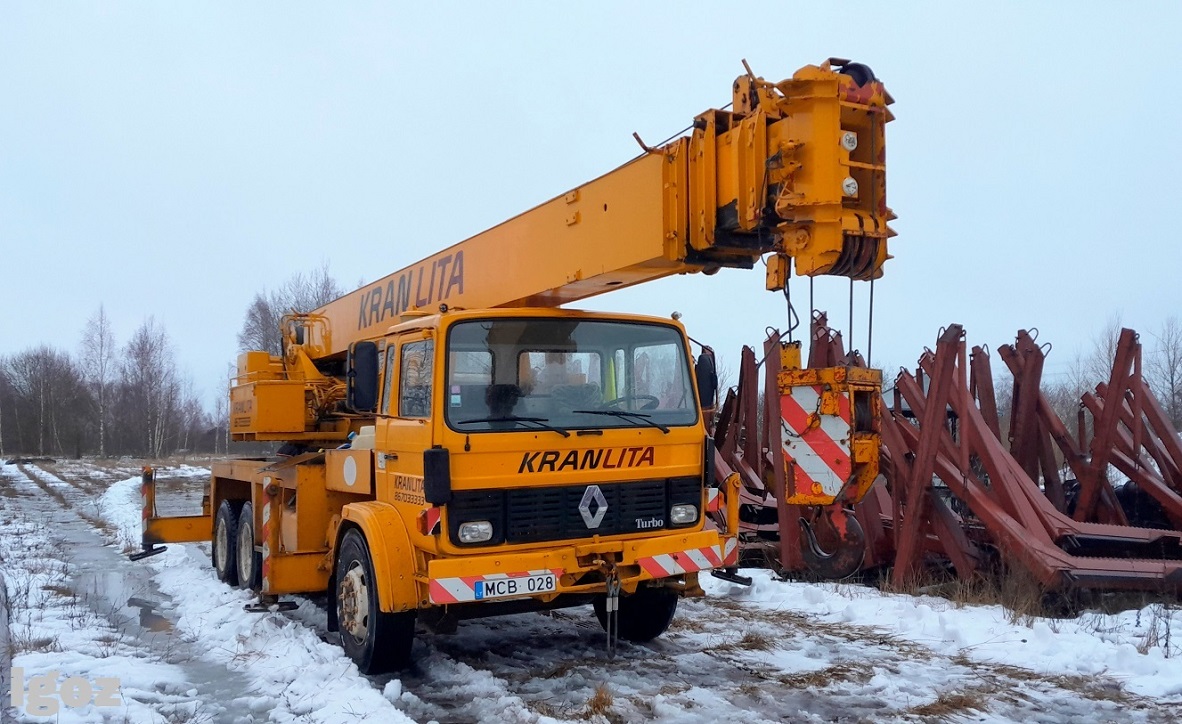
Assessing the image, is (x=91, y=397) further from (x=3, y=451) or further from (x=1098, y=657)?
(x=1098, y=657)

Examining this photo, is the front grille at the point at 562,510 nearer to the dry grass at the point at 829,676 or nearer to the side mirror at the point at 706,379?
the side mirror at the point at 706,379

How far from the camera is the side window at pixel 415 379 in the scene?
5.70 m

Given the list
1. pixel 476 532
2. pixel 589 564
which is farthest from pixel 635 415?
pixel 476 532

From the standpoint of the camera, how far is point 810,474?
595 cm

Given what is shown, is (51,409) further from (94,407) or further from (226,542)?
(226,542)

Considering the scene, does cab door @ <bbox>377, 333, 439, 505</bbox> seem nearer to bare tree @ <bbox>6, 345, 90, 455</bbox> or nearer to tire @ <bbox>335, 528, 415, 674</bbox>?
tire @ <bbox>335, 528, 415, 674</bbox>

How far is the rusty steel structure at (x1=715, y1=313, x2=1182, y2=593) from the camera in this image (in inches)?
273

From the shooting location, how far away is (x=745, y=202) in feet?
17.3

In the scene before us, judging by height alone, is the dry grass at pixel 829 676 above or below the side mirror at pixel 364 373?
below

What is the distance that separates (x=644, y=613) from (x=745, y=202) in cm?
313

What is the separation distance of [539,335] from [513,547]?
1.36 metres

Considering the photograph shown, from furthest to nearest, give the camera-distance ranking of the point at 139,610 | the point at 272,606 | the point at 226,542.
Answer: the point at 226,542, the point at 139,610, the point at 272,606

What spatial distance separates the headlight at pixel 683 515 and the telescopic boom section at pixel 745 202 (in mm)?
1542
